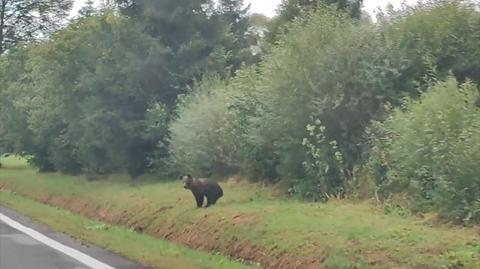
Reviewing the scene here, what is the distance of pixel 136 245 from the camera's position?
52.4 feet

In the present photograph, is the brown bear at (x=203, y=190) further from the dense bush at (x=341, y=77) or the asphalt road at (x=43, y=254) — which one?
the asphalt road at (x=43, y=254)

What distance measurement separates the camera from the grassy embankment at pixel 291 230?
12328 millimetres

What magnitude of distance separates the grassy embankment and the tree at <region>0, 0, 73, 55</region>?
32657 millimetres

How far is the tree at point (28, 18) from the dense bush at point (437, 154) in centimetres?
4204

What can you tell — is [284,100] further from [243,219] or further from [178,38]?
[178,38]

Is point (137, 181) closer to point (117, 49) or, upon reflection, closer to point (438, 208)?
point (117, 49)

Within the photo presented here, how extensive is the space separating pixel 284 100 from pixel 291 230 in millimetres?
5764

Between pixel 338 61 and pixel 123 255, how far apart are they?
8.24m

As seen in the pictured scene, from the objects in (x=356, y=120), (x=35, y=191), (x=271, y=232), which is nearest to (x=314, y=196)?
(x=356, y=120)

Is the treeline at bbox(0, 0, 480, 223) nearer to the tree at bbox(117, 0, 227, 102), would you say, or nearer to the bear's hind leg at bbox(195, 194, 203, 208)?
the tree at bbox(117, 0, 227, 102)

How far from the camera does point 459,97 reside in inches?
618

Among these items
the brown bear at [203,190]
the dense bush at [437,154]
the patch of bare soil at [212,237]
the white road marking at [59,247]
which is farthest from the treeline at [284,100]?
the white road marking at [59,247]

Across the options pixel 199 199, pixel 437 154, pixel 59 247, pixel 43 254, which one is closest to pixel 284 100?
pixel 199 199

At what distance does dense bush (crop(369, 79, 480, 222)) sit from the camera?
14180mm
